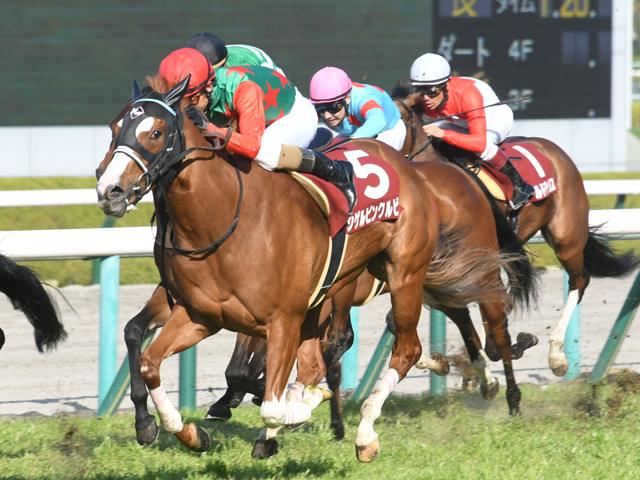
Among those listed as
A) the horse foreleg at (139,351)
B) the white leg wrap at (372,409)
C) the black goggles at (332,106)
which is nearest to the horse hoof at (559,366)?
the white leg wrap at (372,409)

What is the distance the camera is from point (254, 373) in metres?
3.62

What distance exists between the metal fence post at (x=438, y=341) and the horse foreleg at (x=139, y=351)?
1708 millimetres

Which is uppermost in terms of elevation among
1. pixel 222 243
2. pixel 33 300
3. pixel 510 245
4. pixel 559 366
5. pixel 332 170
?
pixel 332 170

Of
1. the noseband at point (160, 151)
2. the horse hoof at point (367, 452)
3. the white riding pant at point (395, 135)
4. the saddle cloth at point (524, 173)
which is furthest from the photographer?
the saddle cloth at point (524, 173)

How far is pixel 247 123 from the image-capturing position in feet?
9.78

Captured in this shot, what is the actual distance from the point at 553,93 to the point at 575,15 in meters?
1.06

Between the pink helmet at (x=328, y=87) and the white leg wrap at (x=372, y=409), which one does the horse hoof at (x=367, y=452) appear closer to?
the white leg wrap at (x=372, y=409)

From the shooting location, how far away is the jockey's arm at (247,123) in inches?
115

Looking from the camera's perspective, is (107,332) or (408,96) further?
(408,96)

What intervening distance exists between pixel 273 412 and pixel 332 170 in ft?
3.14

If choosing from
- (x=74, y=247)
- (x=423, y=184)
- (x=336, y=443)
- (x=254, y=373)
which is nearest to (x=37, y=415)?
(x=74, y=247)

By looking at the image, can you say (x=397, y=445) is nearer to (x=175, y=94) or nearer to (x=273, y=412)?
(x=273, y=412)

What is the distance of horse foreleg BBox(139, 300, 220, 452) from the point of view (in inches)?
118

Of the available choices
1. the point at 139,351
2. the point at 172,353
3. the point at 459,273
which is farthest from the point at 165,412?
the point at 459,273
